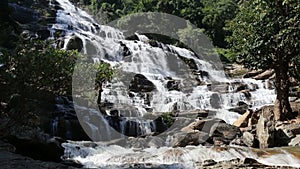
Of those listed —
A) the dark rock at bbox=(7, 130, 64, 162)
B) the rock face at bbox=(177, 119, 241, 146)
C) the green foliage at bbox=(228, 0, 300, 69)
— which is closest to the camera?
the dark rock at bbox=(7, 130, 64, 162)

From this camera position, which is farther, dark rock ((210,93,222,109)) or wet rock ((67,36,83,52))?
wet rock ((67,36,83,52))

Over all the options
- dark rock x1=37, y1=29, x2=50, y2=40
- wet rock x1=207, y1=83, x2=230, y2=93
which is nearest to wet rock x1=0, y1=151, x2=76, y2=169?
wet rock x1=207, y1=83, x2=230, y2=93

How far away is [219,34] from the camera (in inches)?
2146

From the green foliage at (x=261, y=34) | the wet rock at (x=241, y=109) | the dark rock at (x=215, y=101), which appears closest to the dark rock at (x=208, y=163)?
the green foliage at (x=261, y=34)

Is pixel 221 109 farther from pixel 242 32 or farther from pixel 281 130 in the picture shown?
pixel 281 130

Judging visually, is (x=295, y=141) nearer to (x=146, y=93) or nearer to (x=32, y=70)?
(x=32, y=70)

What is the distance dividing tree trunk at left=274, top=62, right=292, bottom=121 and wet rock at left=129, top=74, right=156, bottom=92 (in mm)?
12627

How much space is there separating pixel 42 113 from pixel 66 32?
696 inches

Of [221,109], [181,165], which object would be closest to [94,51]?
[221,109]

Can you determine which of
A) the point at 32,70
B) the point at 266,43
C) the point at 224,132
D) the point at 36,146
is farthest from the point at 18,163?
the point at 266,43

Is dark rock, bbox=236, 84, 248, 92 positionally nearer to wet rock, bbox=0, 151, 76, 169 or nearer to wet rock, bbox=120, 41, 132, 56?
wet rock, bbox=120, 41, 132, 56

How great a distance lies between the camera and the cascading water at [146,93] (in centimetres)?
1286

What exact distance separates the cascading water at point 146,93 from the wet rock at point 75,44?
558mm

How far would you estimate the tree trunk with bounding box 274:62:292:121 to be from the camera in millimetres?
17891
